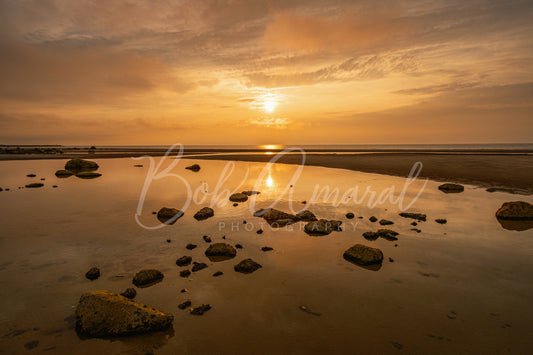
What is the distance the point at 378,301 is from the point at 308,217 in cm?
731

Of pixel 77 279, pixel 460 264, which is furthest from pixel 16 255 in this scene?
pixel 460 264

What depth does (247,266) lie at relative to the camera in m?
8.20

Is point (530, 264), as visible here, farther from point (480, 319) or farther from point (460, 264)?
→ point (480, 319)

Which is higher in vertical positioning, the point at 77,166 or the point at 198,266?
the point at 77,166

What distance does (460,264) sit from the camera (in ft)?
27.8

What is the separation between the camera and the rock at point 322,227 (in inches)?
459

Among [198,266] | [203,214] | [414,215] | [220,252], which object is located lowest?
[198,266]

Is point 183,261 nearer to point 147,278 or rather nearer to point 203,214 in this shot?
point 147,278

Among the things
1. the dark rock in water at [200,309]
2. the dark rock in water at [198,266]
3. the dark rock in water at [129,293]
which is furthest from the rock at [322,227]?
the dark rock in water at [129,293]

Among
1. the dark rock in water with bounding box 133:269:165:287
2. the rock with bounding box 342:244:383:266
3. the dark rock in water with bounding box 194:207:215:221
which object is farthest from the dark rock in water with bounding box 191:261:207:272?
the dark rock in water with bounding box 194:207:215:221

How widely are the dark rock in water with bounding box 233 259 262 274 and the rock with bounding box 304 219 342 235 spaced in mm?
4055

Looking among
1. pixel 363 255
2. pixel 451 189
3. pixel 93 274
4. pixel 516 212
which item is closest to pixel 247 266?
pixel 363 255

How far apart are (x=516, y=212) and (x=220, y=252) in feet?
52.2

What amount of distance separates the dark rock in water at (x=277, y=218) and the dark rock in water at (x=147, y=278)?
6.33 meters
